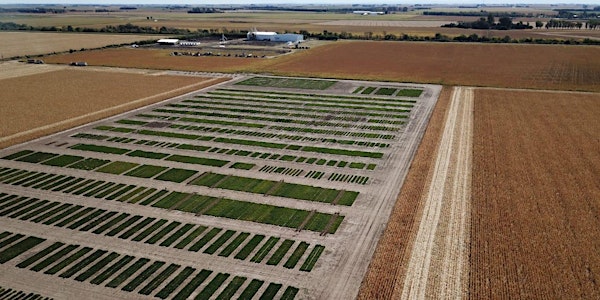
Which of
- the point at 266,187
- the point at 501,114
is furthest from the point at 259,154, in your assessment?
the point at 501,114

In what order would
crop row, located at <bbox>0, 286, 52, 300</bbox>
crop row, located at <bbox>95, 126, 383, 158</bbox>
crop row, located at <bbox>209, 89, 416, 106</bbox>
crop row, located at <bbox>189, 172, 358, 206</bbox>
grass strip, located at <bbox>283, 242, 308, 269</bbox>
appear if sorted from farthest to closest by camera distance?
crop row, located at <bbox>209, 89, 416, 106</bbox>
crop row, located at <bbox>95, 126, 383, 158</bbox>
crop row, located at <bbox>189, 172, 358, 206</bbox>
grass strip, located at <bbox>283, 242, 308, 269</bbox>
crop row, located at <bbox>0, 286, 52, 300</bbox>

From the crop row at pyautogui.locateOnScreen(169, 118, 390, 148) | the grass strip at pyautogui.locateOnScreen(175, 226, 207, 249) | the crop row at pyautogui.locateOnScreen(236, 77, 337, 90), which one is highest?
the crop row at pyautogui.locateOnScreen(236, 77, 337, 90)

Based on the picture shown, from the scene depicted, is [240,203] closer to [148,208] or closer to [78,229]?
[148,208]

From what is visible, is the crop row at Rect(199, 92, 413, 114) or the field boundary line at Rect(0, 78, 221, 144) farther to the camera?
the crop row at Rect(199, 92, 413, 114)

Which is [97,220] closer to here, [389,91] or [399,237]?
[399,237]

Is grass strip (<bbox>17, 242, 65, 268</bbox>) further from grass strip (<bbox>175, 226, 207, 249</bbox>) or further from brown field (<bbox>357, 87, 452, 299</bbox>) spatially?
A: brown field (<bbox>357, 87, 452, 299</bbox>)

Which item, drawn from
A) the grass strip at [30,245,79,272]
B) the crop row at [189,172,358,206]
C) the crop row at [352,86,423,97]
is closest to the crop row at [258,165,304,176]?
the crop row at [189,172,358,206]

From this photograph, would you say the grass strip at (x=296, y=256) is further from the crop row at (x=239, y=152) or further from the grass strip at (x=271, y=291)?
the crop row at (x=239, y=152)
